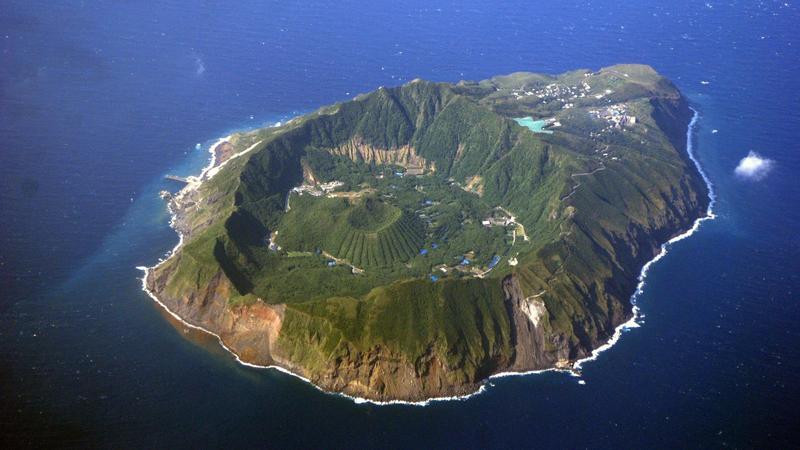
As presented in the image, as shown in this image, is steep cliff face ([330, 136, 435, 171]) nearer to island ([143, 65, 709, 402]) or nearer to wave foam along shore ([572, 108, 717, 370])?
island ([143, 65, 709, 402])

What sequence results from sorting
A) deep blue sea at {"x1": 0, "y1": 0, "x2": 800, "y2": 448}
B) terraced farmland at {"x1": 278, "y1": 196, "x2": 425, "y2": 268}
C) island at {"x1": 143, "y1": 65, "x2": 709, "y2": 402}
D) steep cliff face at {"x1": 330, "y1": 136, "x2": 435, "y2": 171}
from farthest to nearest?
1. steep cliff face at {"x1": 330, "y1": 136, "x2": 435, "y2": 171}
2. terraced farmland at {"x1": 278, "y1": 196, "x2": 425, "y2": 268}
3. island at {"x1": 143, "y1": 65, "x2": 709, "y2": 402}
4. deep blue sea at {"x1": 0, "y1": 0, "x2": 800, "y2": 448}

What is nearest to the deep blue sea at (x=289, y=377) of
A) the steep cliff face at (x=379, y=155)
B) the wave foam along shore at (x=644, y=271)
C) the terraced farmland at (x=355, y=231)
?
the wave foam along shore at (x=644, y=271)

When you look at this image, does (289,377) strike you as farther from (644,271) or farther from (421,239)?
(644,271)

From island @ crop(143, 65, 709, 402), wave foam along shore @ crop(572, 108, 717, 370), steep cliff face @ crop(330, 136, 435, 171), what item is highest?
steep cliff face @ crop(330, 136, 435, 171)

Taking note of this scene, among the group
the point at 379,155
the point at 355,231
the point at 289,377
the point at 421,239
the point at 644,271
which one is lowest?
the point at 644,271

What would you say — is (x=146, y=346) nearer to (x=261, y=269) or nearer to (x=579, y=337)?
(x=261, y=269)

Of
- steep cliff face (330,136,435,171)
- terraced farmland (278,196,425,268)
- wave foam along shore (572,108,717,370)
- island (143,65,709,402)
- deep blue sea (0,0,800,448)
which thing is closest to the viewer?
deep blue sea (0,0,800,448)

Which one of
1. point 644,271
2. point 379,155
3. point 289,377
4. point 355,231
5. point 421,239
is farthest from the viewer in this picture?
point 379,155

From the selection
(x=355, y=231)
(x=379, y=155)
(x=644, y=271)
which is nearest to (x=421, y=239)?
(x=355, y=231)

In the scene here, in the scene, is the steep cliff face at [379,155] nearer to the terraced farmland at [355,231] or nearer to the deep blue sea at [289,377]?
the terraced farmland at [355,231]

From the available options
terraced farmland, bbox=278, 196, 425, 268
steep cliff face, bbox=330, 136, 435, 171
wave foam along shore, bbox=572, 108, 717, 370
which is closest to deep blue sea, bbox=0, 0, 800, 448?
wave foam along shore, bbox=572, 108, 717, 370
